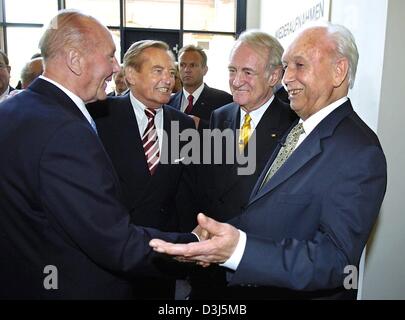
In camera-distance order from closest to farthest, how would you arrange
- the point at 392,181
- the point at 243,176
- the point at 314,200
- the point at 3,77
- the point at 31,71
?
the point at 314,200 < the point at 243,176 < the point at 392,181 < the point at 31,71 < the point at 3,77

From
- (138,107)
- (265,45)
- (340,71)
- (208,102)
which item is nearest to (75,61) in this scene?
(138,107)

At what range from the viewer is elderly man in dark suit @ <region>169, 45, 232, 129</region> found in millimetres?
4469

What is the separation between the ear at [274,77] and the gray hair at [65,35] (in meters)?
1.24

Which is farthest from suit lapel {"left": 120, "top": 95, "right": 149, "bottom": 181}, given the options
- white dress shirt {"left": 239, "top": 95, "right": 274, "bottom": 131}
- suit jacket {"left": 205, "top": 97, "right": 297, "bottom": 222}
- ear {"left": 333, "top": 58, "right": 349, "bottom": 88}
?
ear {"left": 333, "top": 58, "right": 349, "bottom": 88}

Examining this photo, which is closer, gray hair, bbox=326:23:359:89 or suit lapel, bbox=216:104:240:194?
gray hair, bbox=326:23:359:89

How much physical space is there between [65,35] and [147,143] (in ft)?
3.28

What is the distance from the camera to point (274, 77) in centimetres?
255

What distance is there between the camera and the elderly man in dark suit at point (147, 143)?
2445mm

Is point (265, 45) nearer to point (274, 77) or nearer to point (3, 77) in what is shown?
point (274, 77)

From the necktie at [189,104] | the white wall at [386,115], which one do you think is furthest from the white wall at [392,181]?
the necktie at [189,104]

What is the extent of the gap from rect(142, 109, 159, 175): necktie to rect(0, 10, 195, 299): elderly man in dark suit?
849 millimetres

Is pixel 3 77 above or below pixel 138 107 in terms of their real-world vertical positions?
above

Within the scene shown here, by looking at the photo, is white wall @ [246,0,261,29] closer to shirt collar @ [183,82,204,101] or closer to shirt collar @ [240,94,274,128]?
shirt collar @ [183,82,204,101]
